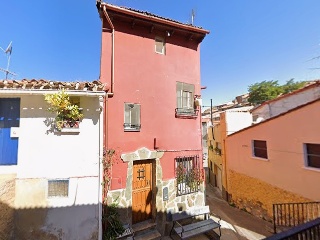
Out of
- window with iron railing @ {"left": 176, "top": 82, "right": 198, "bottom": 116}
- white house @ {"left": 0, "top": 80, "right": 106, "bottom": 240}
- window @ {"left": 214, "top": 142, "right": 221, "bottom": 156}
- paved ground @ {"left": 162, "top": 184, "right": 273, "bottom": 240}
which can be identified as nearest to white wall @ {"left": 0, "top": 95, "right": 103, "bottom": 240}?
white house @ {"left": 0, "top": 80, "right": 106, "bottom": 240}

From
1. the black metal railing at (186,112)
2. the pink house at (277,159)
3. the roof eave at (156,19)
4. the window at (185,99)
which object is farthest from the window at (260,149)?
the roof eave at (156,19)

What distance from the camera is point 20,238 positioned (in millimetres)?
5961

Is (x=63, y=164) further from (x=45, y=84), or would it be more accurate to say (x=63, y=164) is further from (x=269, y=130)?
(x=269, y=130)

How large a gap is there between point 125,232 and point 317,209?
8400 mm

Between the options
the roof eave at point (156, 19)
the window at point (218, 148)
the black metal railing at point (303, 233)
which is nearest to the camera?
the black metal railing at point (303, 233)

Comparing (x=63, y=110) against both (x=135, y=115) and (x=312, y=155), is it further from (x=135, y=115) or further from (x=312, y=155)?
→ (x=312, y=155)

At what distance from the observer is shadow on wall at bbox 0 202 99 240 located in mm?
5875

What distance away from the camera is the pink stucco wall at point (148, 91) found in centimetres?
778

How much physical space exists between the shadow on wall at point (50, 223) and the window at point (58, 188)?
1.44 ft

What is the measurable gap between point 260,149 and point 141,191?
864 cm

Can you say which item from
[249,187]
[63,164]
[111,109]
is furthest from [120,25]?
[249,187]

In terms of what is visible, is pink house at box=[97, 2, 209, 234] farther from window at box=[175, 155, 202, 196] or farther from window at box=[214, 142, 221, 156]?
window at box=[214, 142, 221, 156]

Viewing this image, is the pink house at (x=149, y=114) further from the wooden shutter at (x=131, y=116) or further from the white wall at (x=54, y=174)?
the white wall at (x=54, y=174)

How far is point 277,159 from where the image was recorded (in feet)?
35.9
